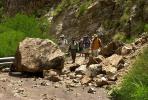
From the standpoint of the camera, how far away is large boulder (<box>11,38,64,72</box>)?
20.5m

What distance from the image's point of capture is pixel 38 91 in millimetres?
17172

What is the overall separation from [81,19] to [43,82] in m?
21.1

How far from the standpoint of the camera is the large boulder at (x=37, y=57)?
20.5m

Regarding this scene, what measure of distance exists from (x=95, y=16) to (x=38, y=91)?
2187 centimetres

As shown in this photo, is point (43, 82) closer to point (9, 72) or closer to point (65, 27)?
point (9, 72)

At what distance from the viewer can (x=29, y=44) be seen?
2130cm

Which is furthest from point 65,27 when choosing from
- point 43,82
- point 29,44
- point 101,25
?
point 43,82

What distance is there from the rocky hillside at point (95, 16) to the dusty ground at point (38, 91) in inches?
531

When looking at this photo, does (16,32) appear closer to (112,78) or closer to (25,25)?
(25,25)

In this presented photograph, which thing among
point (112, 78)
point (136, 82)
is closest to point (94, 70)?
point (112, 78)

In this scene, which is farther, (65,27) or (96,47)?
(65,27)

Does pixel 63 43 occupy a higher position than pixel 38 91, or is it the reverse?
pixel 63 43

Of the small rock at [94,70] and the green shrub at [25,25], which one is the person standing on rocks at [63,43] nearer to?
Answer: the green shrub at [25,25]

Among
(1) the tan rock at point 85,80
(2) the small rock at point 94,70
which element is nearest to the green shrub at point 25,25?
(2) the small rock at point 94,70
